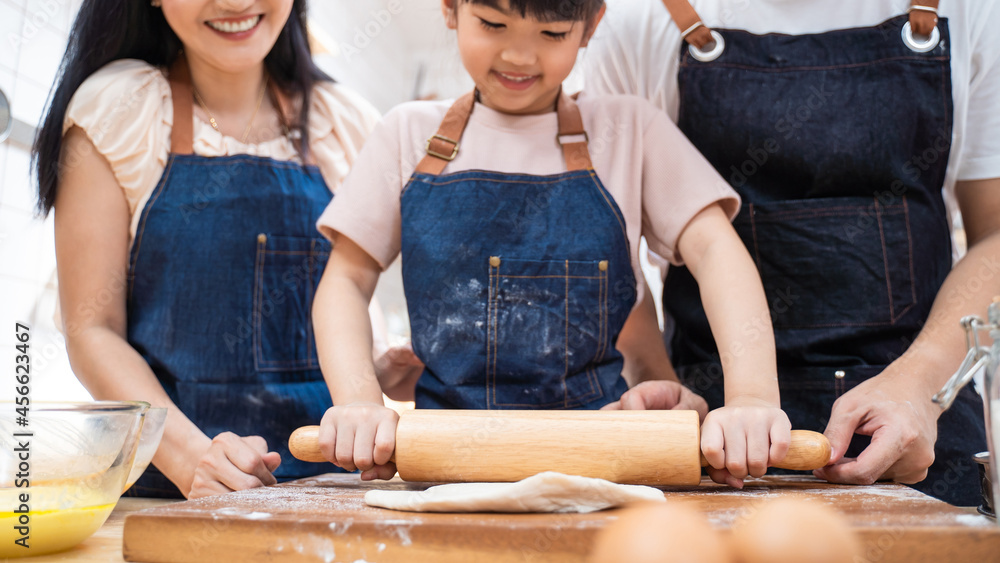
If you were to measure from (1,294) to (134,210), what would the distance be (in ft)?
2.38

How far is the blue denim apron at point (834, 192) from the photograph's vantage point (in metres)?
1.19

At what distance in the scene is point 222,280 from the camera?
1.30 m

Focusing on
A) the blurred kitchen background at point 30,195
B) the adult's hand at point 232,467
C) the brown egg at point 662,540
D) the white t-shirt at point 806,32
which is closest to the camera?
the brown egg at point 662,540

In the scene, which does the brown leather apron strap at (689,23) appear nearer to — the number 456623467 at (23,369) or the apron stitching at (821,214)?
the apron stitching at (821,214)

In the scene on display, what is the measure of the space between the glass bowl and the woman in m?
0.41

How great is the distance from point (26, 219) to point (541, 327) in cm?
139

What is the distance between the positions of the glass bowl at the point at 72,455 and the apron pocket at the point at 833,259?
3.01 feet

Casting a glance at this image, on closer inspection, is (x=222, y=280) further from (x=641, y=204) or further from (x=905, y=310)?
(x=905, y=310)

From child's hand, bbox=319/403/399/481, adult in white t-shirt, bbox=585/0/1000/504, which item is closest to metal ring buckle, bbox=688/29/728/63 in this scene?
adult in white t-shirt, bbox=585/0/1000/504

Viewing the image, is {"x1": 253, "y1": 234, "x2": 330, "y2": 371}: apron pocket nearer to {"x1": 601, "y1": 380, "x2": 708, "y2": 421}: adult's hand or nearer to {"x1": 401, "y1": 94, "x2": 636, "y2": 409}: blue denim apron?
{"x1": 401, "y1": 94, "x2": 636, "y2": 409}: blue denim apron

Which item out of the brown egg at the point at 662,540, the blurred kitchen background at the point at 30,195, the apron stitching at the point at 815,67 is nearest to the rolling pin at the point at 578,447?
the brown egg at the point at 662,540

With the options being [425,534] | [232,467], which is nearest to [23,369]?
[232,467]

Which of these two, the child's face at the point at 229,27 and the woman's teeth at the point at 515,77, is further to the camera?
the child's face at the point at 229,27

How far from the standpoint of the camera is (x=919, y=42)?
1201 mm
